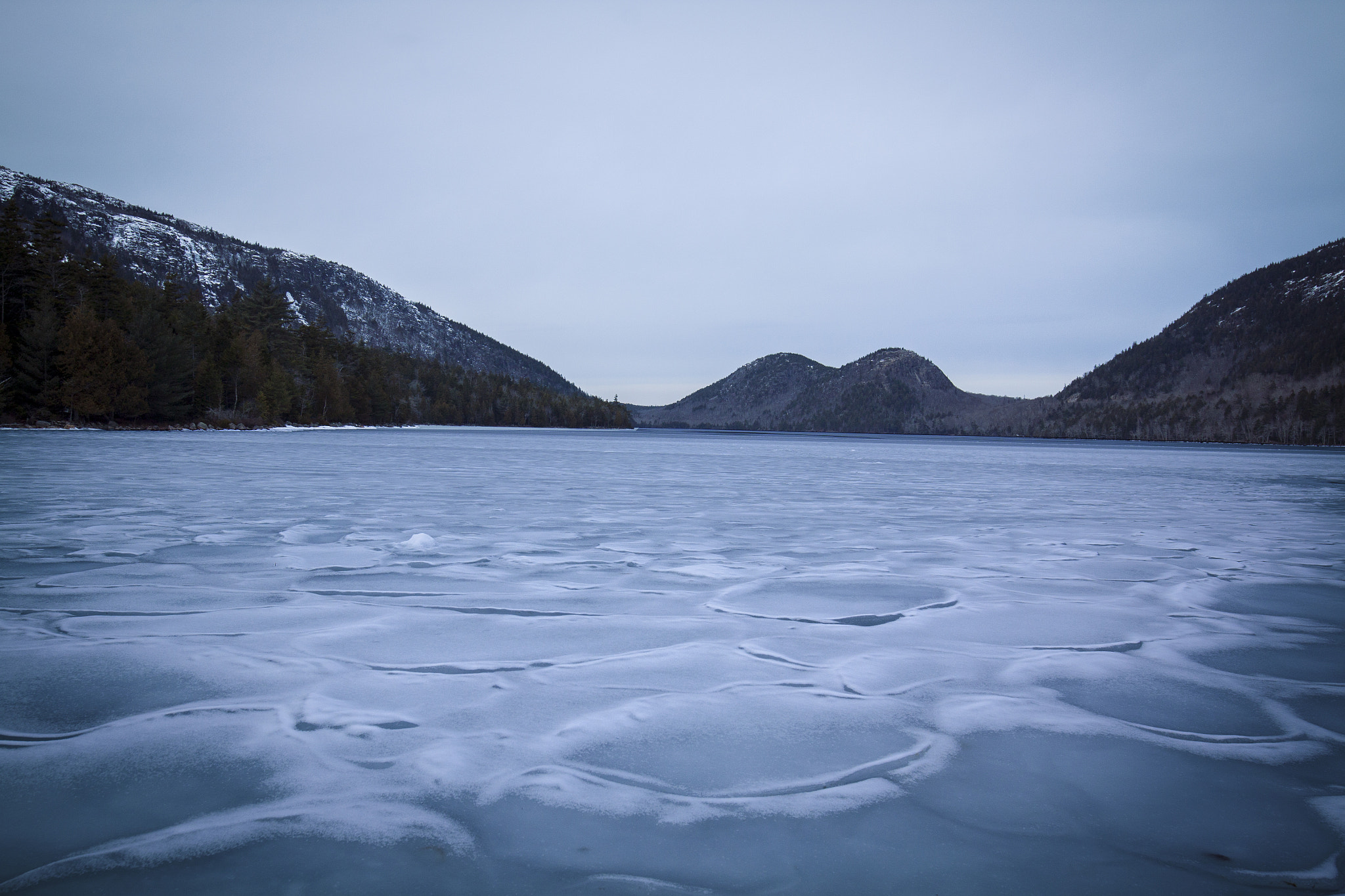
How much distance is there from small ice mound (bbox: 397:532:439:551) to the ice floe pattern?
4cm

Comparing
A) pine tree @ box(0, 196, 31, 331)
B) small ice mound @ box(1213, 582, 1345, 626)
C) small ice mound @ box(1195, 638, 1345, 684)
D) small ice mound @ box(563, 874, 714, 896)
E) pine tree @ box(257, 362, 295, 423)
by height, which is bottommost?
small ice mound @ box(563, 874, 714, 896)

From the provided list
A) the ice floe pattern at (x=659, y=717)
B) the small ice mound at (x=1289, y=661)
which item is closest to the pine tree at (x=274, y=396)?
the ice floe pattern at (x=659, y=717)

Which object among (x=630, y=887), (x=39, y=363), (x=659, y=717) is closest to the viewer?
(x=630, y=887)

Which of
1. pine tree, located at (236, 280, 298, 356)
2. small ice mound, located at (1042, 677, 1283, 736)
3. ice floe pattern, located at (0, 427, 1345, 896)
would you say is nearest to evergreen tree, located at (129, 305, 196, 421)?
pine tree, located at (236, 280, 298, 356)

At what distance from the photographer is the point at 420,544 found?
8570 millimetres

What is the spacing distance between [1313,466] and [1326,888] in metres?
55.0

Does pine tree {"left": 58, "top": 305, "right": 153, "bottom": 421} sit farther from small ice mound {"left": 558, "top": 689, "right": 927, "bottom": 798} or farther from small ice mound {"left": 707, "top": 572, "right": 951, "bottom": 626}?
small ice mound {"left": 558, "top": 689, "right": 927, "bottom": 798}

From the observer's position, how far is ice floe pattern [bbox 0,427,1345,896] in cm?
246

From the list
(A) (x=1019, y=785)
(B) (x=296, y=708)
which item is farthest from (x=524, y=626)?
(A) (x=1019, y=785)

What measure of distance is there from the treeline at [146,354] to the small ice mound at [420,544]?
192 feet

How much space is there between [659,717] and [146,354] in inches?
2945

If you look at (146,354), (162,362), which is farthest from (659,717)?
(162,362)

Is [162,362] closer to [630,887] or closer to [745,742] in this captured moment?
[745,742]

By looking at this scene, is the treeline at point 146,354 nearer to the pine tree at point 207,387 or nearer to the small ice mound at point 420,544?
the pine tree at point 207,387
